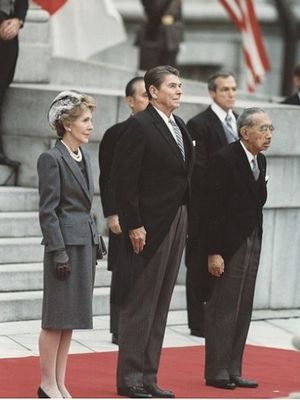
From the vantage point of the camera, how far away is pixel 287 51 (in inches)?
1286

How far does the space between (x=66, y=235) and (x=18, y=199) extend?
15.1 feet

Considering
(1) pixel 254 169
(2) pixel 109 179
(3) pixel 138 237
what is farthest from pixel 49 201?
(2) pixel 109 179

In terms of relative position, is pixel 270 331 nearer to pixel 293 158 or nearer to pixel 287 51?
pixel 293 158

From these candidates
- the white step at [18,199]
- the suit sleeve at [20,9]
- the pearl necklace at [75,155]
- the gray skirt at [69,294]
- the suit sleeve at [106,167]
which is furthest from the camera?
the suit sleeve at [20,9]

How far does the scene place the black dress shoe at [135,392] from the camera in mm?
11164

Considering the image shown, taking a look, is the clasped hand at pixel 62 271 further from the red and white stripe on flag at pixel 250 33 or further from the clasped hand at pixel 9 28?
the red and white stripe on flag at pixel 250 33

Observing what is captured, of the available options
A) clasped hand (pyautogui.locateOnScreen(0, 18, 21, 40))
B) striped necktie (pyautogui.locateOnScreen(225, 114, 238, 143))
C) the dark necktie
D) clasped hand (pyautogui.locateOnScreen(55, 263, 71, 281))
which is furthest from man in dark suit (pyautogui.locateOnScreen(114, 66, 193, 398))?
clasped hand (pyautogui.locateOnScreen(0, 18, 21, 40))

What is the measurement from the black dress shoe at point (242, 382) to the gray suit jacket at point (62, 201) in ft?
5.52

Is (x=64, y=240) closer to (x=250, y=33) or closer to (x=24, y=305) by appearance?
(x=24, y=305)

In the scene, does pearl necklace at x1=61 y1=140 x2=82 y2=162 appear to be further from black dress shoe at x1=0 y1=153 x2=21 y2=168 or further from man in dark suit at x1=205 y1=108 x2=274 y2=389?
black dress shoe at x1=0 y1=153 x2=21 y2=168

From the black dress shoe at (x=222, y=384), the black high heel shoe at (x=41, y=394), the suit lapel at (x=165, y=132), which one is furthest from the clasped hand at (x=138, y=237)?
the black dress shoe at (x=222, y=384)

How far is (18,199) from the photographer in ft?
50.4

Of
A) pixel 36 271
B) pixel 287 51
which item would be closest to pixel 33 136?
pixel 36 271

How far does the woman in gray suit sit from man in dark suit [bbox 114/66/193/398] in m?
0.34
